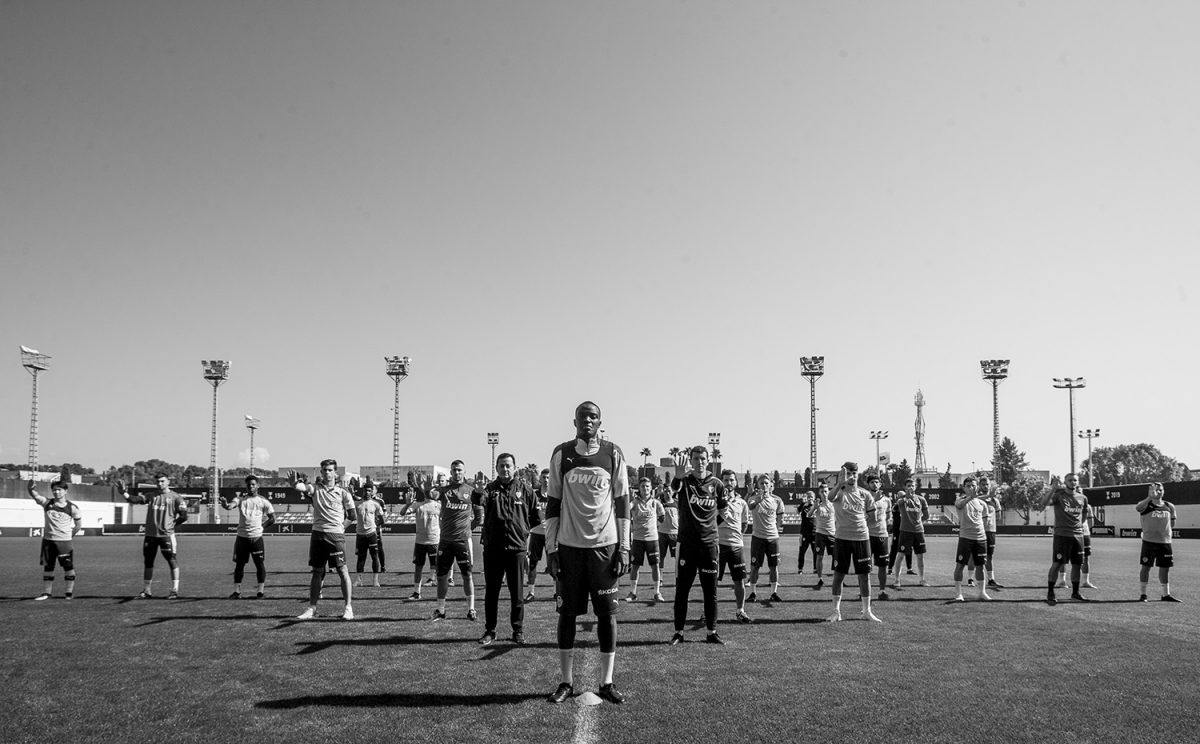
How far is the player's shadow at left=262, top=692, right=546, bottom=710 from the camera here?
6.08 meters

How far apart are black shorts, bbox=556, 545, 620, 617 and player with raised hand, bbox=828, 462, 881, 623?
591 centimetres

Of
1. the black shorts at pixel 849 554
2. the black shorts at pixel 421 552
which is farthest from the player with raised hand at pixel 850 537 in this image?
the black shorts at pixel 421 552

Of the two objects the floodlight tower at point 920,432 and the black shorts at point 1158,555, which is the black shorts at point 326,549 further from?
the floodlight tower at point 920,432

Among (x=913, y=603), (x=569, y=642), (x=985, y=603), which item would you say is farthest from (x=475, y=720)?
(x=985, y=603)

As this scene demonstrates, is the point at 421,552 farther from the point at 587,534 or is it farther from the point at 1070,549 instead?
the point at 1070,549

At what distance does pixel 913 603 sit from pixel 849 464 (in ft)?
12.0

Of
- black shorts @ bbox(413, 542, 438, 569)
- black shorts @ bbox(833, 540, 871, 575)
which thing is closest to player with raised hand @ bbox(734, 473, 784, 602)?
black shorts @ bbox(833, 540, 871, 575)

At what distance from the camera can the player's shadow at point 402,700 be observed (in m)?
6.08

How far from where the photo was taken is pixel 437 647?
8742 mm

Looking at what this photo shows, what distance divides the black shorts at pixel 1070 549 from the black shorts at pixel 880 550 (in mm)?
2898

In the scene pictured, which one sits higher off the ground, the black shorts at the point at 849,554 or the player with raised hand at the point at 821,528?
the black shorts at the point at 849,554

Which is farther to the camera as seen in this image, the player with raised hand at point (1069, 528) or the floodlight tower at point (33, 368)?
the floodlight tower at point (33, 368)

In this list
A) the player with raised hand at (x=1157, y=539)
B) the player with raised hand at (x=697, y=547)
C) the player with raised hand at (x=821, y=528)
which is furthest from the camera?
the player with raised hand at (x=821, y=528)

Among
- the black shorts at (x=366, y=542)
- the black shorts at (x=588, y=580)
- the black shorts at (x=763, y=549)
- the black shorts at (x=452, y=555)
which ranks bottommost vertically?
the black shorts at (x=366, y=542)
